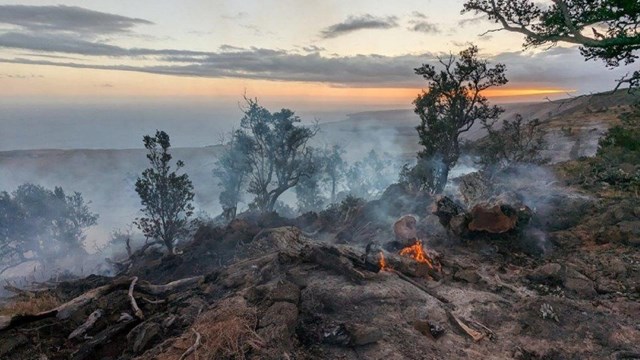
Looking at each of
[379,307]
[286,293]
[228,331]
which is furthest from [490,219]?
[228,331]

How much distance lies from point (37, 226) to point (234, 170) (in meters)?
15.1

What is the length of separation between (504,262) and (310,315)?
7.55 metres

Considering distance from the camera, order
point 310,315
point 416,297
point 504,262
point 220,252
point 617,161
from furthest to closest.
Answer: point 617,161 < point 220,252 < point 504,262 < point 416,297 < point 310,315

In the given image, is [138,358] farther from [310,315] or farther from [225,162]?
[225,162]

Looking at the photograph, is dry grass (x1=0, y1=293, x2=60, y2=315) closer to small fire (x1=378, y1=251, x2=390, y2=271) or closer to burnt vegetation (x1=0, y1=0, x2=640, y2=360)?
burnt vegetation (x1=0, y1=0, x2=640, y2=360)

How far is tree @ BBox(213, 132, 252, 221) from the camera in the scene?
87.5 feet

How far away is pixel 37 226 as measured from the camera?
2809 centimetres

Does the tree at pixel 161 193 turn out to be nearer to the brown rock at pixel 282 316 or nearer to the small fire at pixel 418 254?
the small fire at pixel 418 254

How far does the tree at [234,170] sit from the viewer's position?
26667mm

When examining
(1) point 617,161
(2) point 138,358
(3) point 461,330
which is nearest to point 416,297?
(3) point 461,330

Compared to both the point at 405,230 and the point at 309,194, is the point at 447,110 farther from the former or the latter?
the point at 309,194

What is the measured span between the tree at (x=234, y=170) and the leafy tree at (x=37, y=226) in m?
12.3

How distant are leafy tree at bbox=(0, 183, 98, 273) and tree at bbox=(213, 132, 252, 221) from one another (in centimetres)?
1232

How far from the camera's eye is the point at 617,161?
71.3 feet
